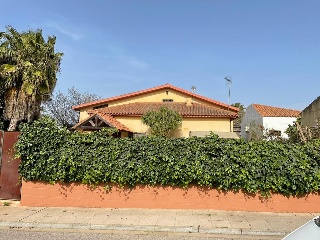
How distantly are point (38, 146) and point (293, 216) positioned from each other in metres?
7.46

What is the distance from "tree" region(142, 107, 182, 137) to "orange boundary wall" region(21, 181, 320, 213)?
32.8ft

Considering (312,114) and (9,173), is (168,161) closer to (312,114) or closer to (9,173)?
(9,173)

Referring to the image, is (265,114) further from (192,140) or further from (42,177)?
(42,177)

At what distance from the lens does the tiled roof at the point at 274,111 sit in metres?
28.5

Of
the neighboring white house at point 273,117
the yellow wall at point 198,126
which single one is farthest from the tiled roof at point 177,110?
the neighboring white house at point 273,117

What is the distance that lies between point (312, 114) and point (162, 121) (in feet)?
29.2

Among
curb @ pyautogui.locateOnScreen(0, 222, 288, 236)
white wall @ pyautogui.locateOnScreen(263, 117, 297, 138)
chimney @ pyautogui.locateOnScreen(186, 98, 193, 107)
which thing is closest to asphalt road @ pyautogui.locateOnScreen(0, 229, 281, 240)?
curb @ pyautogui.locateOnScreen(0, 222, 288, 236)

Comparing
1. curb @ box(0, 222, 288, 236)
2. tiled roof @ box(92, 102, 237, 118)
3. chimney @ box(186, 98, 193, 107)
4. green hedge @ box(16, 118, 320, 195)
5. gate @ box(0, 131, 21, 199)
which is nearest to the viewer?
curb @ box(0, 222, 288, 236)

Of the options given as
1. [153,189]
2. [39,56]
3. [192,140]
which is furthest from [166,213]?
[39,56]

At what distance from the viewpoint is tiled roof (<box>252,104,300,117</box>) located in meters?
28.5

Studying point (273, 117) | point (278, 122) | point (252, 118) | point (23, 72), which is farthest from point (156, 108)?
point (252, 118)

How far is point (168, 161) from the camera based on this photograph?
7559 millimetres

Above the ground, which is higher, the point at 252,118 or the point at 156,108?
the point at 252,118

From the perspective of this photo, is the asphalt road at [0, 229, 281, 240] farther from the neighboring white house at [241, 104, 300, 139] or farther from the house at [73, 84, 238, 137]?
the neighboring white house at [241, 104, 300, 139]
